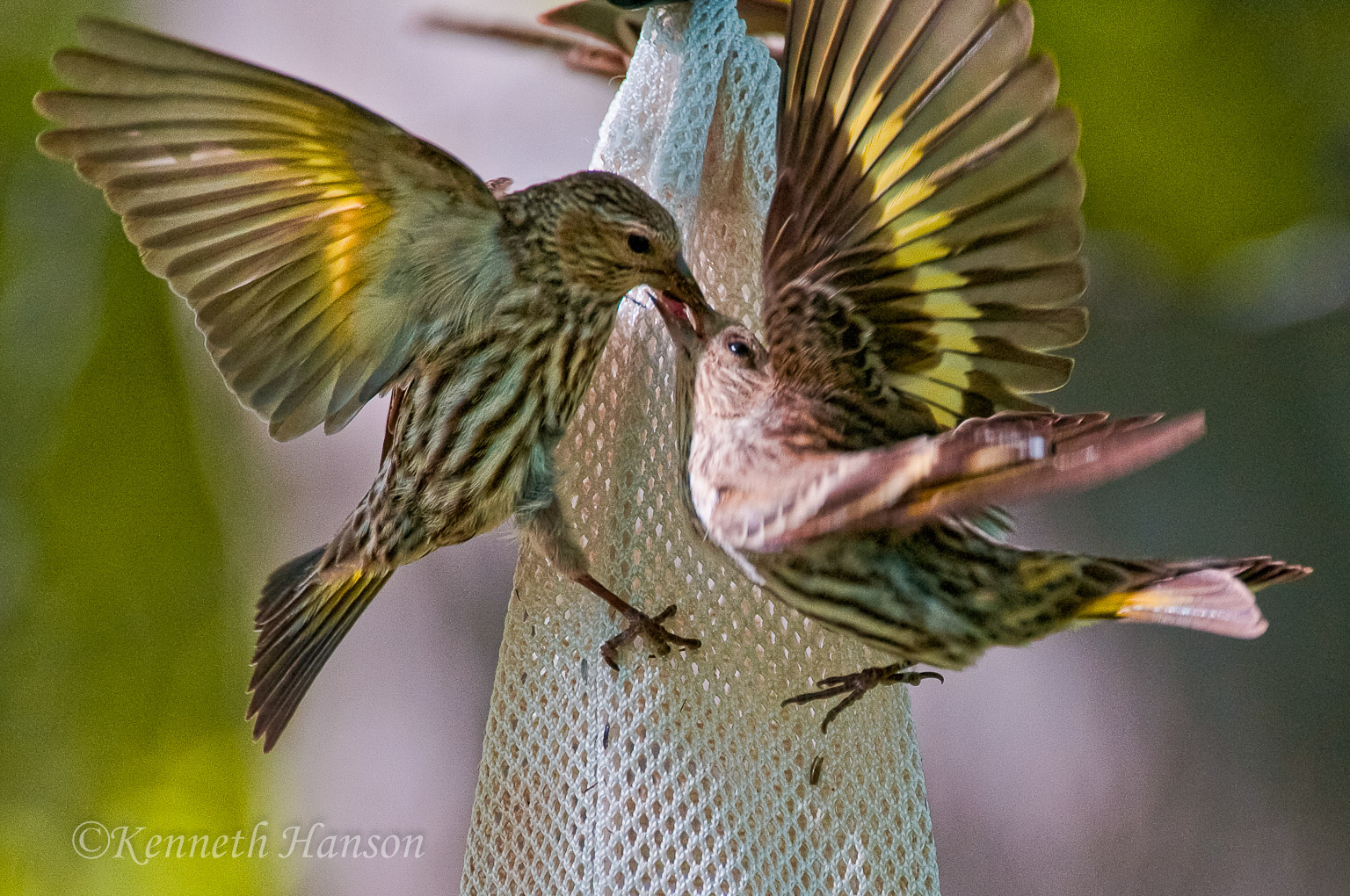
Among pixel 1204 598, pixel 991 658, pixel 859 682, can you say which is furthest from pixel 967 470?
pixel 991 658

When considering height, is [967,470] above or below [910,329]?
below

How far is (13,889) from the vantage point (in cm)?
194

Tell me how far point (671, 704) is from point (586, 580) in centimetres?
15

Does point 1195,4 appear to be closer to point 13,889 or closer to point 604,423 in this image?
point 604,423

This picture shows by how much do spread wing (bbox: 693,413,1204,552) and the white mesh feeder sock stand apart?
1.11ft

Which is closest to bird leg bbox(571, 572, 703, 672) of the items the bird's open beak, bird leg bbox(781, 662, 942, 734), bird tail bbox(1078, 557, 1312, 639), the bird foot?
the bird foot

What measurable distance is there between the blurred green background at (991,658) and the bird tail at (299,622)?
0.81 metres

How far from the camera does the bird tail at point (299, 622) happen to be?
4.08ft

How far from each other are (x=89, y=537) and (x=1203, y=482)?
2.01 meters

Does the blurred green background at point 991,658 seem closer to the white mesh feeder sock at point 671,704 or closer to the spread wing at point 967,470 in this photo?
the white mesh feeder sock at point 671,704

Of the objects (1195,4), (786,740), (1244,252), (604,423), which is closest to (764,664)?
(786,740)

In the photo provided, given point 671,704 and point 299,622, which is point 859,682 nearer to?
point 671,704

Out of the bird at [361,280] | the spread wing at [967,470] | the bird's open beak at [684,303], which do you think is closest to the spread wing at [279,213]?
the bird at [361,280]

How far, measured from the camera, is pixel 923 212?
1.08 meters
